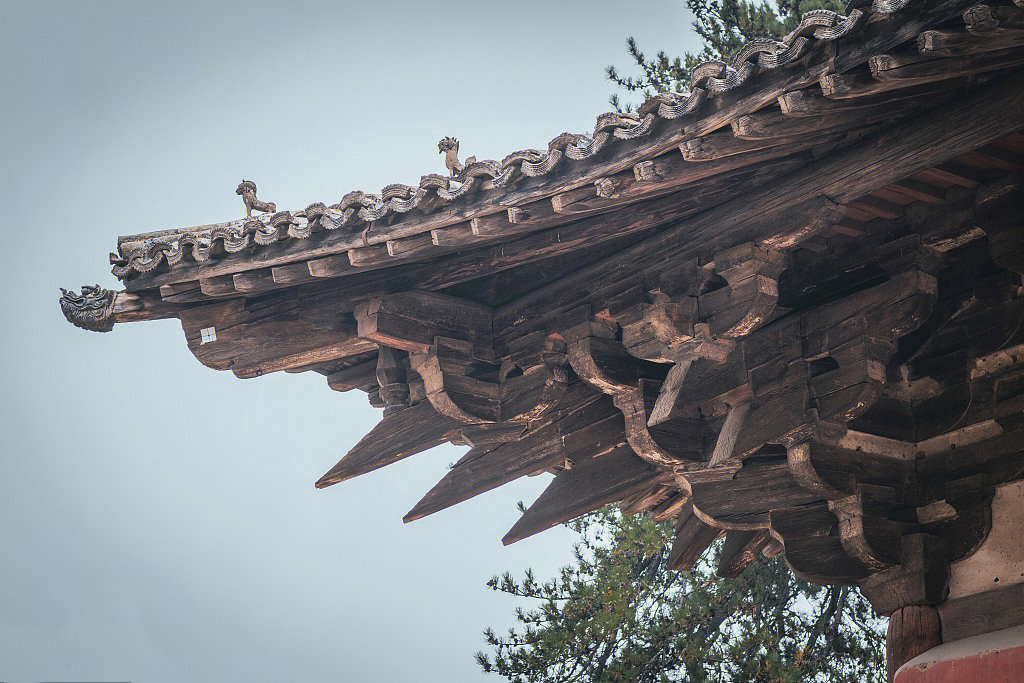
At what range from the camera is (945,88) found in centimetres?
331

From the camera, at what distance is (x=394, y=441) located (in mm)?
4945

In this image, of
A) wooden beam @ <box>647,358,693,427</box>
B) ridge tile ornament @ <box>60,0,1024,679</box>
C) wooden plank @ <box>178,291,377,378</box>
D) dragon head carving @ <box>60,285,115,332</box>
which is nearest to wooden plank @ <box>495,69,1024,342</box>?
ridge tile ornament @ <box>60,0,1024,679</box>

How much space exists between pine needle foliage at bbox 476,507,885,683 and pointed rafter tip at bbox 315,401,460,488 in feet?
9.55

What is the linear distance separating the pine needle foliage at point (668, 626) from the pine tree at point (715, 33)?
10.5ft

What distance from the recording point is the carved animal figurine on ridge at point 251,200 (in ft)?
15.7

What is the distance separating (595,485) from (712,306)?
116 cm

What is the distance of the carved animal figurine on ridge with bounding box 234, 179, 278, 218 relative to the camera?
4.79 metres

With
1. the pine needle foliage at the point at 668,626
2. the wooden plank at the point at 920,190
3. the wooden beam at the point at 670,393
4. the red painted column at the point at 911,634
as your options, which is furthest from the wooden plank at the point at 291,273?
the pine needle foliage at the point at 668,626

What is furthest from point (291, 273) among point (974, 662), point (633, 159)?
point (974, 662)

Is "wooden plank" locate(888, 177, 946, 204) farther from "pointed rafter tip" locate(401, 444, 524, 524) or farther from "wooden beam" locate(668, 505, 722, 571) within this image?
"wooden beam" locate(668, 505, 722, 571)

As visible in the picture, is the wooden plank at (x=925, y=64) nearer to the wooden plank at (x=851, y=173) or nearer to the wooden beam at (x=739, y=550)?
the wooden plank at (x=851, y=173)

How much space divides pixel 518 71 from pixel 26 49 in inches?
1630

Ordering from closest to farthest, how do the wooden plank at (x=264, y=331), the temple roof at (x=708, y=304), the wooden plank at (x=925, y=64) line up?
1. the wooden plank at (x=925, y=64)
2. the temple roof at (x=708, y=304)
3. the wooden plank at (x=264, y=331)

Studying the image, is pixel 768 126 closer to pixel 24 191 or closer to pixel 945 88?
pixel 945 88
